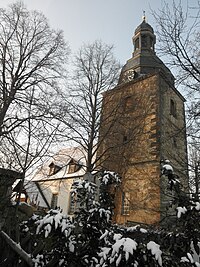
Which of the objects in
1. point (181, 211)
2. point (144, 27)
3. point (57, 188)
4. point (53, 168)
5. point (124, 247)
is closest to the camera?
point (124, 247)

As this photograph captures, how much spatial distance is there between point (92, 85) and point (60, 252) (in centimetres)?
1270

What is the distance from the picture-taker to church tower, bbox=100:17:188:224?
15093 millimetres

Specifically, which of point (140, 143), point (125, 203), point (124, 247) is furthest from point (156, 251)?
point (140, 143)

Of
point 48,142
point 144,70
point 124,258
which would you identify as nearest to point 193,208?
point 124,258

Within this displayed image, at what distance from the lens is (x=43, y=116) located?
10828mm

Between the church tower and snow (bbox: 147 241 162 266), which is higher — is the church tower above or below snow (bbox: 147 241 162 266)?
above

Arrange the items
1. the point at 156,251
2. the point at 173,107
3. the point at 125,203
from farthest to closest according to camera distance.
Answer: the point at 173,107 → the point at 125,203 → the point at 156,251

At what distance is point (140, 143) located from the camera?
17.3m

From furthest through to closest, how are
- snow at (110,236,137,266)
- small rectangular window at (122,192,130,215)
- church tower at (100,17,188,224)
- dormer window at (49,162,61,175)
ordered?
dormer window at (49,162,61,175)
small rectangular window at (122,192,130,215)
church tower at (100,17,188,224)
snow at (110,236,137,266)

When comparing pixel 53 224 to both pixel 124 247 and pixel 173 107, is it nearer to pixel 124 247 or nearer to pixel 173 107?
pixel 124 247

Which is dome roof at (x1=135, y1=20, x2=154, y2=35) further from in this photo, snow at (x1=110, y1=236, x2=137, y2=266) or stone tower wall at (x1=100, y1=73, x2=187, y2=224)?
snow at (x1=110, y1=236, x2=137, y2=266)

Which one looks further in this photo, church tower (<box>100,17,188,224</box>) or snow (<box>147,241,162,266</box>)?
church tower (<box>100,17,188,224</box>)

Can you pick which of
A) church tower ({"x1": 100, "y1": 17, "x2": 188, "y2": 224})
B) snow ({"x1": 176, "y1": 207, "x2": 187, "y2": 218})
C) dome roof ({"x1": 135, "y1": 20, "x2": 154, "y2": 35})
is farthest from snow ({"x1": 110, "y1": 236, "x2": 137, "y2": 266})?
dome roof ({"x1": 135, "y1": 20, "x2": 154, "y2": 35})

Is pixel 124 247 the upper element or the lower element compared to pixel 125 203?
upper
